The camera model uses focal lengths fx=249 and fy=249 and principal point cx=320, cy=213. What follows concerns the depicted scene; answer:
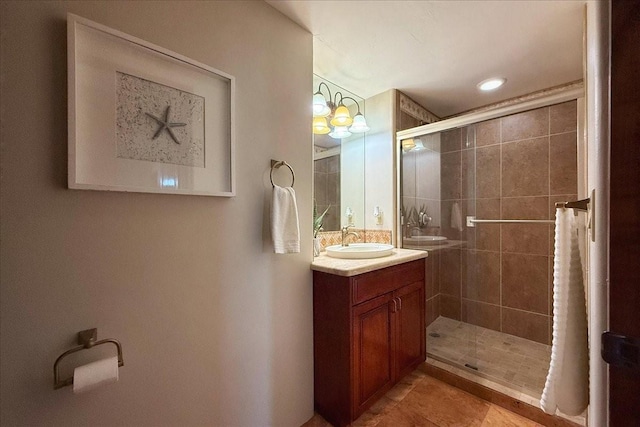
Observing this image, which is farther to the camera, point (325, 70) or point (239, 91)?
point (325, 70)

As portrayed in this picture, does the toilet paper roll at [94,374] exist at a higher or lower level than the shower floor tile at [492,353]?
higher

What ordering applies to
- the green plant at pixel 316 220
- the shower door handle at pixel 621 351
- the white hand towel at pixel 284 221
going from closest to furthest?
the shower door handle at pixel 621 351 → the white hand towel at pixel 284 221 → the green plant at pixel 316 220

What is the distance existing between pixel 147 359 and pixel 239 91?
3.78 feet

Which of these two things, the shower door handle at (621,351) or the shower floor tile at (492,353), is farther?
the shower floor tile at (492,353)

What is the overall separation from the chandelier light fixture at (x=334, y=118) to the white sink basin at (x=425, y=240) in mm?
1039

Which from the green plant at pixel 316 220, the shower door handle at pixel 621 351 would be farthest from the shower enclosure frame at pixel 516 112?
the shower door handle at pixel 621 351

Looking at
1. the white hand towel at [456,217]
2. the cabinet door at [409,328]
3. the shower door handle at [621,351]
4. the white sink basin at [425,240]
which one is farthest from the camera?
the white hand towel at [456,217]

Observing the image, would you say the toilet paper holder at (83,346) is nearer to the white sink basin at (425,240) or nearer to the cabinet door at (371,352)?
the cabinet door at (371,352)

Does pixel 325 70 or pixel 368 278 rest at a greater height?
pixel 325 70

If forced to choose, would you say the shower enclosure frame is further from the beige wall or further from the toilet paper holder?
the toilet paper holder

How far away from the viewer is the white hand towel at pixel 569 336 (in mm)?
Answer: 831

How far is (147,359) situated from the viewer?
908 mm

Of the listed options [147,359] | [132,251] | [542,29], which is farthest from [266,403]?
[542,29]

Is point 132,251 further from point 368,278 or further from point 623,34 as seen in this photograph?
point 623,34
